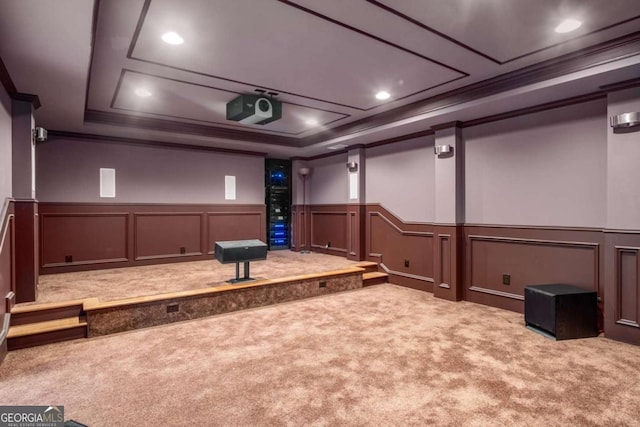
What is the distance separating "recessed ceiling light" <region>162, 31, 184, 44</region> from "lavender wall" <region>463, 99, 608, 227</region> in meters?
3.82

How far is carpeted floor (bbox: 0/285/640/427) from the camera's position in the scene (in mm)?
2184

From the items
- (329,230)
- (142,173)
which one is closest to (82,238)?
(142,173)

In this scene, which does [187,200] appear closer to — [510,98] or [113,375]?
[113,375]

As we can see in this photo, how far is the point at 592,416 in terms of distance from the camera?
84.7 inches

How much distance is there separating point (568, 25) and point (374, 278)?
4.22 m

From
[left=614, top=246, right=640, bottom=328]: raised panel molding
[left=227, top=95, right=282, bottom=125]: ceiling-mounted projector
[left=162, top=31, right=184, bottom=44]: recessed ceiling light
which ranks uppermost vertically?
[left=162, top=31, right=184, bottom=44]: recessed ceiling light

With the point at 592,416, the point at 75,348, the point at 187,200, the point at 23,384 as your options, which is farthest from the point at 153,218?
the point at 592,416

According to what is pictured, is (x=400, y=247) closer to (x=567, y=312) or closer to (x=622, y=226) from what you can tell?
(x=567, y=312)

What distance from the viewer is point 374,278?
586 centimetres

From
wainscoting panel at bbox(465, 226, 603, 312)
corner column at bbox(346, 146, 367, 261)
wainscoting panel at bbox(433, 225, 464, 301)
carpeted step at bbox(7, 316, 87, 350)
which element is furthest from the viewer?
corner column at bbox(346, 146, 367, 261)

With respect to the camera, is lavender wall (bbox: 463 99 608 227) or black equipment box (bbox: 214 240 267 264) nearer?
lavender wall (bbox: 463 99 608 227)

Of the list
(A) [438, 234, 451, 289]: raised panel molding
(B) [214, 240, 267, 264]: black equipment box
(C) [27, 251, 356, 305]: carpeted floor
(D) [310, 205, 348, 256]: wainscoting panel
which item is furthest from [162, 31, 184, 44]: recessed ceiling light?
(D) [310, 205, 348, 256]: wainscoting panel

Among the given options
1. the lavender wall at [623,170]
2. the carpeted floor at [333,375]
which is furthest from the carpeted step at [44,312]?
the lavender wall at [623,170]

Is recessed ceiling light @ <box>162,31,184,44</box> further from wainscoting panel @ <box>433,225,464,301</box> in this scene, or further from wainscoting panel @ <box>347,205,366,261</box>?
wainscoting panel @ <box>347,205,366,261</box>
